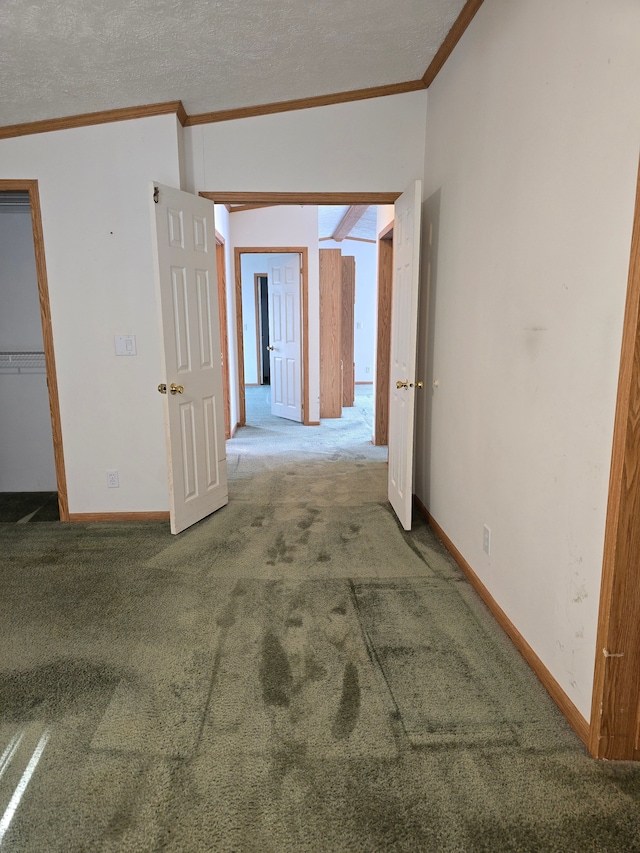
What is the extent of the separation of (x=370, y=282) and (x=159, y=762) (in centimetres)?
1012

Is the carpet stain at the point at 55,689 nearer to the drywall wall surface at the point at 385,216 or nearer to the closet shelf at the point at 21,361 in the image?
the closet shelf at the point at 21,361

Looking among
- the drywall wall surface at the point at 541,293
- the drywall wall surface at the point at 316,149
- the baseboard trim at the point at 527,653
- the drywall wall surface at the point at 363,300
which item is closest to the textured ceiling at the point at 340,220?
the drywall wall surface at the point at 363,300

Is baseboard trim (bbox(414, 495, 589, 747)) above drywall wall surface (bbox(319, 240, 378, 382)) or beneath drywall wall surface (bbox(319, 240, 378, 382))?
beneath

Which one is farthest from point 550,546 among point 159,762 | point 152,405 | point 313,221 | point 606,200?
point 313,221

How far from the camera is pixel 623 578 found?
157 centimetres

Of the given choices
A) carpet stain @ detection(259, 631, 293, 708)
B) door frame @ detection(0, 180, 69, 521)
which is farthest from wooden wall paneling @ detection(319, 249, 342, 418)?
carpet stain @ detection(259, 631, 293, 708)

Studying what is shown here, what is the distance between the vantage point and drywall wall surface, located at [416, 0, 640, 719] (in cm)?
162

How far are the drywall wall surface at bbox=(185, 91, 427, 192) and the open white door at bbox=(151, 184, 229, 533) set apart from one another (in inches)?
13.8

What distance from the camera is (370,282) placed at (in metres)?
11.0

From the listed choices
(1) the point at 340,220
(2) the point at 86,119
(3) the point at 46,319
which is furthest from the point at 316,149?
(1) the point at 340,220

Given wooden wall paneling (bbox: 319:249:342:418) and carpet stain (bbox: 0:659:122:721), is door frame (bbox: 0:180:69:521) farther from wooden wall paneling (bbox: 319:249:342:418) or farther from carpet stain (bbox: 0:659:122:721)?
wooden wall paneling (bbox: 319:249:342:418)

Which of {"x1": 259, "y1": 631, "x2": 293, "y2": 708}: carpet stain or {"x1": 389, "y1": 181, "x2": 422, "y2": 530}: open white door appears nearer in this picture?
{"x1": 259, "y1": 631, "x2": 293, "y2": 708}: carpet stain

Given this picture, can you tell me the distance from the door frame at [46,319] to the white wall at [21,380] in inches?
23.7

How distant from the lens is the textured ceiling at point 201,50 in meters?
2.38
